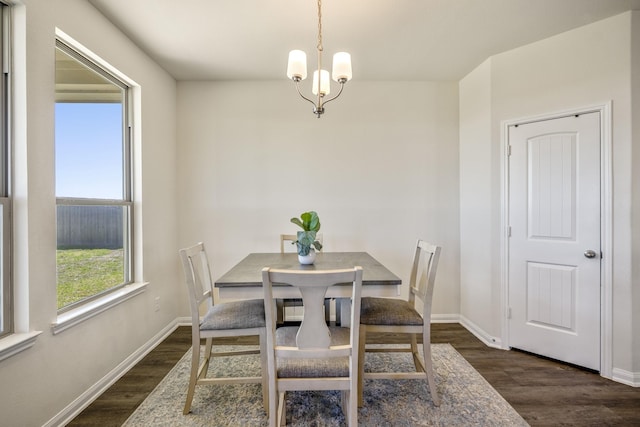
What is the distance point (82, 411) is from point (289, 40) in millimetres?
3024

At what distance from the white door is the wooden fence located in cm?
338

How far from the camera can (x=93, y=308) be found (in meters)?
1.96

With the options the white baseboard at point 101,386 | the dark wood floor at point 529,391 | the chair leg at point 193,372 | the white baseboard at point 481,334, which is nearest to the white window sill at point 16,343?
the white baseboard at point 101,386

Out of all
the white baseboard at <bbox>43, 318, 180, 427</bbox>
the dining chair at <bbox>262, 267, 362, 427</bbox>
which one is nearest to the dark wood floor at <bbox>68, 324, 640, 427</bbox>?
the white baseboard at <bbox>43, 318, 180, 427</bbox>

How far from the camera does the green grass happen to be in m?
1.88

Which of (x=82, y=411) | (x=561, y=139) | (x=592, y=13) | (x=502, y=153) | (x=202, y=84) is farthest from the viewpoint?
(x=202, y=84)

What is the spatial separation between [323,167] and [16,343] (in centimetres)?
262

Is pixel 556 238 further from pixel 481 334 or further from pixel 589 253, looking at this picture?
pixel 481 334

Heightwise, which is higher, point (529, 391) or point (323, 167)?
point (323, 167)

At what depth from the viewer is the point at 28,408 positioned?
1508 mm

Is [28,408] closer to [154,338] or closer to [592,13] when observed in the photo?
[154,338]

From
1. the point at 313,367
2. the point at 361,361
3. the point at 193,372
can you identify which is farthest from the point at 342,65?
the point at 193,372

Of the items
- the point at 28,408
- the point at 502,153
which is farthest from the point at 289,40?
the point at 28,408

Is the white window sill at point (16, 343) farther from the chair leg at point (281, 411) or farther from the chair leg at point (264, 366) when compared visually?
the chair leg at point (281, 411)
